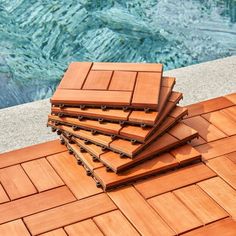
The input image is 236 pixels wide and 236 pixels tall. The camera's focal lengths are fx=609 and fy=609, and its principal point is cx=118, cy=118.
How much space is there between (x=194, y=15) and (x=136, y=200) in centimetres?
335

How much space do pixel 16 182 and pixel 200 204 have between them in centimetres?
83

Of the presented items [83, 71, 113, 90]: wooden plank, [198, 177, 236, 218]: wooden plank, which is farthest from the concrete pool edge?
[198, 177, 236, 218]: wooden plank

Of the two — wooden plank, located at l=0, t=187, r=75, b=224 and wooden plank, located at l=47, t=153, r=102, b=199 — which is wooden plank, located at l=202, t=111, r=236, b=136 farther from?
wooden plank, located at l=0, t=187, r=75, b=224

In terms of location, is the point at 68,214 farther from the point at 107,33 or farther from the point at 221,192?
the point at 107,33

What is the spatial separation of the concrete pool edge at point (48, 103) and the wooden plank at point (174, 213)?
803 millimetres

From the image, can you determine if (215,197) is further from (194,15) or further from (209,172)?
(194,15)

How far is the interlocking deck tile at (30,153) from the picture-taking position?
9.53ft

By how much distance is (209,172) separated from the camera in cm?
276

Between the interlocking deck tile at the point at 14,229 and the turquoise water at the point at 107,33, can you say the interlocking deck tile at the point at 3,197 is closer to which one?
the interlocking deck tile at the point at 14,229

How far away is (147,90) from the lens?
2.92 metres

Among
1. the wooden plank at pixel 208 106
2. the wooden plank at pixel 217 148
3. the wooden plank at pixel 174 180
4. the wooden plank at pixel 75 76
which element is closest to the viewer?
the wooden plank at pixel 174 180

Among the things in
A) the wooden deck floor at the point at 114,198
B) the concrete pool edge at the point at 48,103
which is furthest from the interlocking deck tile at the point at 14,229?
the concrete pool edge at the point at 48,103

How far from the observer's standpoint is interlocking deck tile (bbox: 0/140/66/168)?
9.53 feet

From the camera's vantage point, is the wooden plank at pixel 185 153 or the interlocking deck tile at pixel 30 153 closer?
the wooden plank at pixel 185 153
